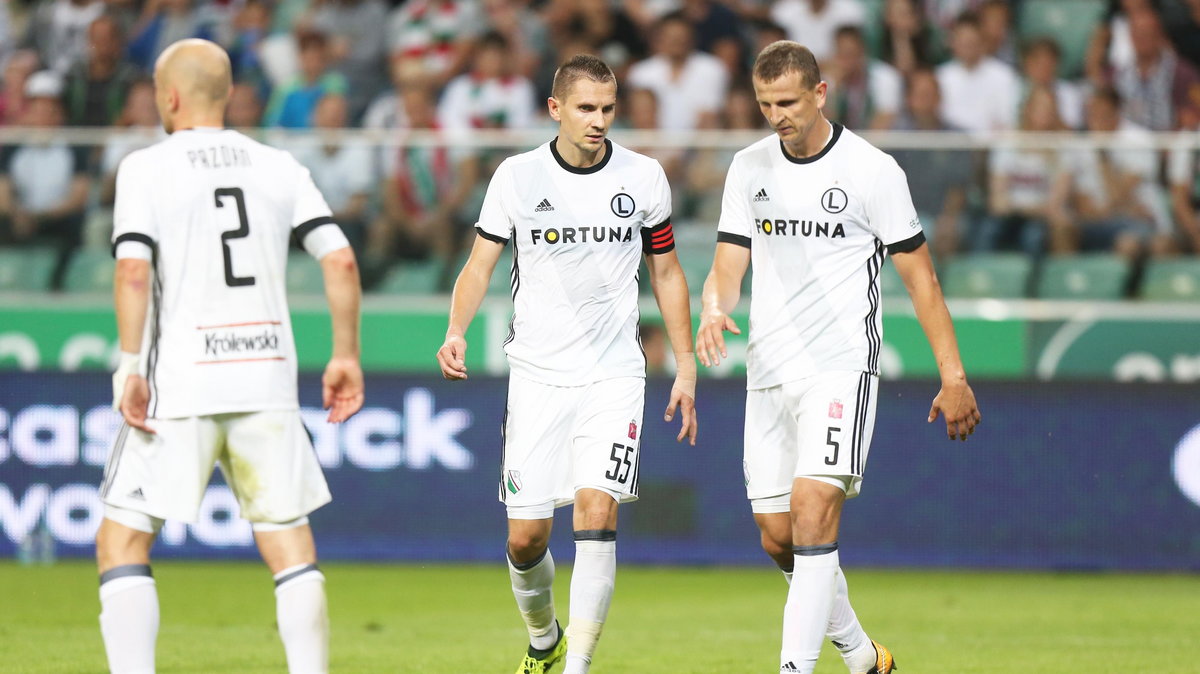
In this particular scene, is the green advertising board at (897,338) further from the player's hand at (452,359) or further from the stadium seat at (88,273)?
the player's hand at (452,359)

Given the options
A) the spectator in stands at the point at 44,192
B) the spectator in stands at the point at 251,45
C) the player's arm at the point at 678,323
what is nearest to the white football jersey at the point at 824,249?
the player's arm at the point at 678,323

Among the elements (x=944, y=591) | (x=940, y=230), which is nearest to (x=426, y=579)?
(x=944, y=591)

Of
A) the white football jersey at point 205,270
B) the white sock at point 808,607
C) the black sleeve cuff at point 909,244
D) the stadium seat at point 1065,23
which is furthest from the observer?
the stadium seat at point 1065,23

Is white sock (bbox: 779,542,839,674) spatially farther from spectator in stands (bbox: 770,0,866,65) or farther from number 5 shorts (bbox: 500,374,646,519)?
spectator in stands (bbox: 770,0,866,65)

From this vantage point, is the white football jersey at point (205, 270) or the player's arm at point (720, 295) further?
the player's arm at point (720, 295)

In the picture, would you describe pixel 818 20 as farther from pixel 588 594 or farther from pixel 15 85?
pixel 588 594

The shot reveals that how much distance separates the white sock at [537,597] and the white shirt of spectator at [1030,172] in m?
6.16

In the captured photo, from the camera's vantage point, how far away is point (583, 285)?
6.98m

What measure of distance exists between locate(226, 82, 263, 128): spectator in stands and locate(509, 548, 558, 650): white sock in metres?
7.13

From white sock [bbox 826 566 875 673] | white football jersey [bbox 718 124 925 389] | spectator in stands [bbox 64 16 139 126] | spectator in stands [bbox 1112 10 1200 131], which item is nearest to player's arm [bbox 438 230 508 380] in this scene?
white football jersey [bbox 718 124 925 389]

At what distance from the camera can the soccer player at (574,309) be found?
22.5 feet

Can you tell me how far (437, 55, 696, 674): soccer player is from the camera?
270 inches

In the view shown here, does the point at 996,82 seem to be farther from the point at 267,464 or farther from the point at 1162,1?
the point at 267,464

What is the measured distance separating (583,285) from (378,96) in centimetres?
806
